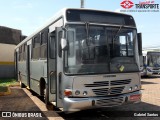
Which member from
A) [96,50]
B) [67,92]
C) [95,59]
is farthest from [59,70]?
[96,50]

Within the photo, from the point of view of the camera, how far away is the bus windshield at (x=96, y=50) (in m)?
6.66

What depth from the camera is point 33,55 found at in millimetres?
11352

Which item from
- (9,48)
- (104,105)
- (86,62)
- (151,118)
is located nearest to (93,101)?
(104,105)

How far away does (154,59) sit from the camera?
86.0ft

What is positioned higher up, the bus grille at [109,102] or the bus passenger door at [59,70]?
the bus passenger door at [59,70]

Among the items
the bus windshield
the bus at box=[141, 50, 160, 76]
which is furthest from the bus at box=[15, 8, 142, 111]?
the bus at box=[141, 50, 160, 76]

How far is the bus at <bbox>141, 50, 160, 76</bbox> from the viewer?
1004 inches

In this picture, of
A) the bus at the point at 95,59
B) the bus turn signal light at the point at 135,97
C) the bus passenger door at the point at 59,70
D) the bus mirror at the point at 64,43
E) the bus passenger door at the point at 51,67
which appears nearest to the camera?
the bus mirror at the point at 64,43

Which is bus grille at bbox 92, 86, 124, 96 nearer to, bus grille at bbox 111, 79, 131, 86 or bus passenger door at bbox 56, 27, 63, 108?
bus grille at bbox 111, 79, 131, 86

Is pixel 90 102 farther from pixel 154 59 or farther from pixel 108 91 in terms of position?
pixel 154 59

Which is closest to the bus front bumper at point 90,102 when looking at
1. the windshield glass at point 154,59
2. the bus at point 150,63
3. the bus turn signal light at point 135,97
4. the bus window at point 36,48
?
the bus turn signal light at point 135,97

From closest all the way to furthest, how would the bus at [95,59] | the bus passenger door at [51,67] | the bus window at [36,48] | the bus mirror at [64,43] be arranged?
the bus mirror at [64,43], the bus at [95,59], the bus passenger door at [51,67], the bus window at [36,48]

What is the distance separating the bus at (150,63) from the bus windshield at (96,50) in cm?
1871

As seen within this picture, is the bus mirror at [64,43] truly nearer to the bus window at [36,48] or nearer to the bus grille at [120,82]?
the bus grille at [120,82]
